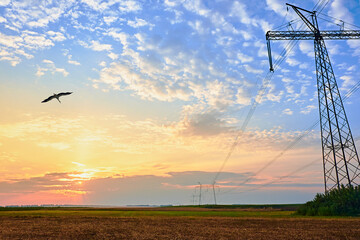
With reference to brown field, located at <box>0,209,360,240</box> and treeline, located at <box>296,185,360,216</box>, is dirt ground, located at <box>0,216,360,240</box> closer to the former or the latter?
brown field, located at <box>0,209,360,240</box>

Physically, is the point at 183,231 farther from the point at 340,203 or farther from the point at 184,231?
the point at 340,203

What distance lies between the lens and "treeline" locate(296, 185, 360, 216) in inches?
2306

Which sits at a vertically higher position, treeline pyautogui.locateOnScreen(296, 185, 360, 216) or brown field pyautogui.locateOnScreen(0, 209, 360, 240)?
treeline pyautogui.locateOnScreen(296, 185, 360, 216)

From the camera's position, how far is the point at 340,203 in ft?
196

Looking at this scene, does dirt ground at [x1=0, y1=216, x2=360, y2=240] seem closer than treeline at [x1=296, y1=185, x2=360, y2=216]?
Yes

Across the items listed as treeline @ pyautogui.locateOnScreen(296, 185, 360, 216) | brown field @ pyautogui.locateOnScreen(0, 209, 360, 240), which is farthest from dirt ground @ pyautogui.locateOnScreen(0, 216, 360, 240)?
treeline @ pyautogui.locateOnScreen(296, 185, 360, 216)

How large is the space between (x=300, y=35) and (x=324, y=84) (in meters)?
11.2

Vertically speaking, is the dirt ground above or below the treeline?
below

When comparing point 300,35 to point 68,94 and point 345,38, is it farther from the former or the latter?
point 68,94

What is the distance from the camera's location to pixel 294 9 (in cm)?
6544

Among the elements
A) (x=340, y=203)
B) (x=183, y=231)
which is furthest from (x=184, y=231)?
(x=340, y=203)

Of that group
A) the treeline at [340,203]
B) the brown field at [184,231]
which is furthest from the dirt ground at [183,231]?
the treeline at [340,203]

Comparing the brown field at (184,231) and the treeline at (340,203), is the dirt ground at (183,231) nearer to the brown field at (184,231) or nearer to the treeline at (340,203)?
the brown field at (184,231)

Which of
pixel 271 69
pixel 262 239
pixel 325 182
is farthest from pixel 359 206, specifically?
Result: pixel 262 239
